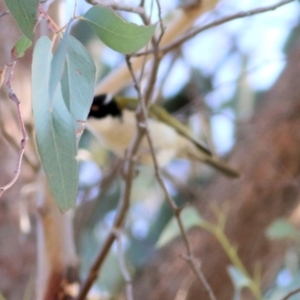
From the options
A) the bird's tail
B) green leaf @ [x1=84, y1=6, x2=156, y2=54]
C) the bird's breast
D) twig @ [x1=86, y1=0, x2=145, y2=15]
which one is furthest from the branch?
green leaf @ [x1=84, y1=6, x2=156, y2=54]

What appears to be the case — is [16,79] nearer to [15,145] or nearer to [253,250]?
[15,145]

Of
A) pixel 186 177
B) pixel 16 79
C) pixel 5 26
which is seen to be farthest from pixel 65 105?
pixel 186 177

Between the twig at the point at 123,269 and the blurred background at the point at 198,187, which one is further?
the blurred background at the point at 198,187

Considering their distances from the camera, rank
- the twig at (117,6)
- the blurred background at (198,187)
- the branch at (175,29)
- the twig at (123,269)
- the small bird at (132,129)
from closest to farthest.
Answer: the twig at (117,6)
the twig at (123,269)
the branch at (175,29)
the blurred background at (198,187)
the small bird at (132,129)

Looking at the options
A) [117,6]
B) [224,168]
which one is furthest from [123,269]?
[224,168]

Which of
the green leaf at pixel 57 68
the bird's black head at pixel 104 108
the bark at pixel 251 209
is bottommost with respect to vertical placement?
the bark at pixel 251 209

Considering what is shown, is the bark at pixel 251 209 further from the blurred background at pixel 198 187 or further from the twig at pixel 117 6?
the twig at pixel 117 6

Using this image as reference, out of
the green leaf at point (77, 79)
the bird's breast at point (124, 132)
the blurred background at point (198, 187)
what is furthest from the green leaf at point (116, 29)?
the bird's breast at point (124, 132)
